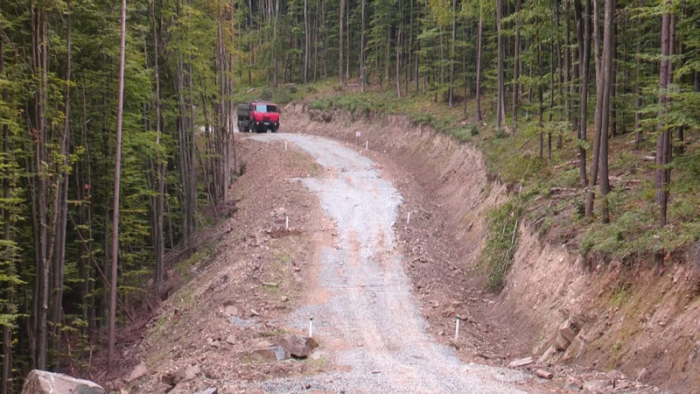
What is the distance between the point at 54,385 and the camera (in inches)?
455

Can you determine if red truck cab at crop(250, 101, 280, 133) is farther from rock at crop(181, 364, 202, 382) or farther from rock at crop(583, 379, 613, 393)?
rock at crop(583, 379, 613, 393)

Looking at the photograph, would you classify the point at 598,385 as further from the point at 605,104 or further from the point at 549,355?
the point at 605,104

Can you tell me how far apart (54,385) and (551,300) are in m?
11.6

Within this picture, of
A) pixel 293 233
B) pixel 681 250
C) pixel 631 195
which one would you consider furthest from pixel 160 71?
pixel 681 250

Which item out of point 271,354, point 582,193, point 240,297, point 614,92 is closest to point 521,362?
point 271,354

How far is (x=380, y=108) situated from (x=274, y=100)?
1803 centimetres

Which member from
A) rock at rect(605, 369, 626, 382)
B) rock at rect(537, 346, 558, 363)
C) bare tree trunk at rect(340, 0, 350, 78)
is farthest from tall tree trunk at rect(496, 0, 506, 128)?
bare tree trunk at rect(340, 0, 350, 78)

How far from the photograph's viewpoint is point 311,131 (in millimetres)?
50094

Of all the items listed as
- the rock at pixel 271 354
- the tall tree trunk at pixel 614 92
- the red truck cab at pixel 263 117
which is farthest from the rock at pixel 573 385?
the red truck cab at pixel 263 117

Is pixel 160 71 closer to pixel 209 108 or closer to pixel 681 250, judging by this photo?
pixel 209 108

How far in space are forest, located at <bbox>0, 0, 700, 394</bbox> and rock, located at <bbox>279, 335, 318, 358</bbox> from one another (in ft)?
19.3

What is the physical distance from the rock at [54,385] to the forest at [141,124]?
1583mm

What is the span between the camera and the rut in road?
11016 mm

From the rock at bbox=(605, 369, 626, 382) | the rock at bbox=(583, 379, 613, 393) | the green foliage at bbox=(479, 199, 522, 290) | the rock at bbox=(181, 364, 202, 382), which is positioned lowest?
the rock at bbox=(181, 364, 202, 382)
